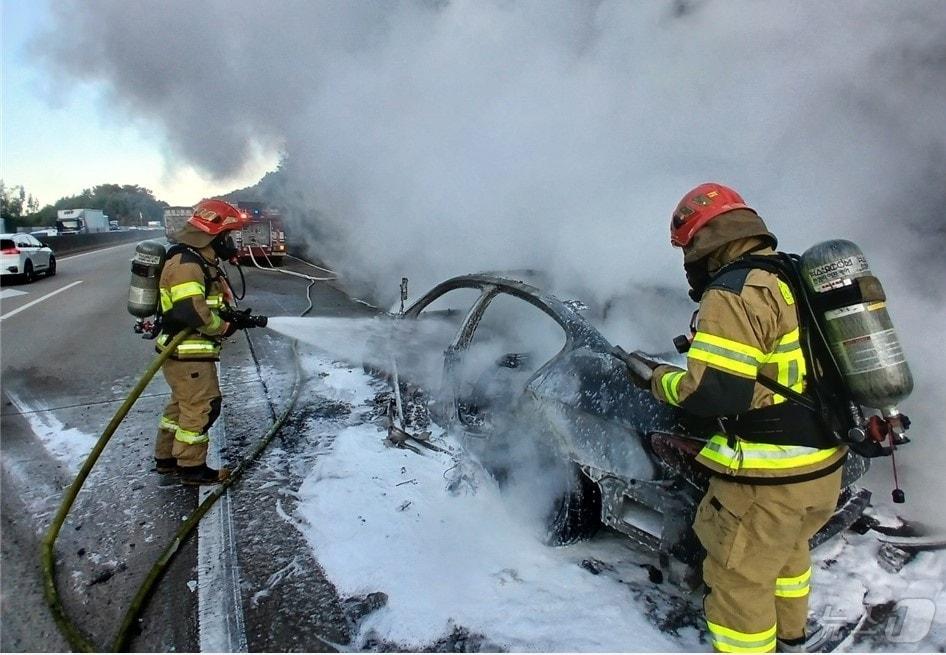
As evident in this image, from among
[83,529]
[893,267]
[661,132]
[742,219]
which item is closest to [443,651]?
[742,219]

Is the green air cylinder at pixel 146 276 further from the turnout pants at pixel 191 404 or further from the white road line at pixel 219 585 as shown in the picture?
the white road line at pixel 219 585

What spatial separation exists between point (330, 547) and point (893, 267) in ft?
15.1

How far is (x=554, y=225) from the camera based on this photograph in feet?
19.5

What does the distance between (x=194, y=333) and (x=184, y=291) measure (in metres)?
0.28

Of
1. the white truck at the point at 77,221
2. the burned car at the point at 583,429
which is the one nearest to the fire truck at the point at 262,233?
the burned car at the point at 583,429

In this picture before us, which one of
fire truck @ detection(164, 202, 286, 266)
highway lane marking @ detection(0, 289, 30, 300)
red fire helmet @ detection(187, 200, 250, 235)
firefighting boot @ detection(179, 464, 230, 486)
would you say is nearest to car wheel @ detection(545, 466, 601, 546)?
firefighting boot @ detection(179, 464, 230, 486)

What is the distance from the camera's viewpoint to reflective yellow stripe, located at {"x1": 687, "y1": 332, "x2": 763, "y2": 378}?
1.77m

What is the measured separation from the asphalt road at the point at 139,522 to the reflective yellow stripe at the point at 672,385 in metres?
1.57

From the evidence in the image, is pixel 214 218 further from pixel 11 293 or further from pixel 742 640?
pixel 11 293

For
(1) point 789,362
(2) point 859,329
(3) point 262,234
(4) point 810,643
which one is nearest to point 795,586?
(4) point 810,643

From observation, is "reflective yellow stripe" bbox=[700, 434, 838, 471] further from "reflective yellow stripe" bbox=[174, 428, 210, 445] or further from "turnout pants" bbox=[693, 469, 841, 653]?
"reflective yellow stripe" bbox=[174, 428, 210, 445]

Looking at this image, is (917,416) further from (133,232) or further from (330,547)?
(133,232)

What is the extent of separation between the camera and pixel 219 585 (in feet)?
8.58

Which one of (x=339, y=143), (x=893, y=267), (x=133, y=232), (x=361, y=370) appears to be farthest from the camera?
(x=133, y=232)
